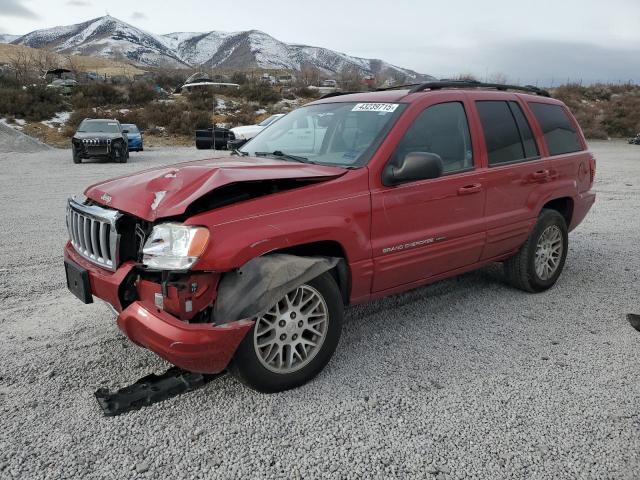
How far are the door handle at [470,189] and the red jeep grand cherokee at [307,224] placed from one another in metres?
0.01

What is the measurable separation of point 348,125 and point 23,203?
26.0 feet

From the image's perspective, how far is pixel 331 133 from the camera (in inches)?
157

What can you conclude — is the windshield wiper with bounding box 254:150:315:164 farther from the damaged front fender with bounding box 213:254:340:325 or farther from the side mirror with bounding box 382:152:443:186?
the damaged front fender with bounding box 213:254:340:325

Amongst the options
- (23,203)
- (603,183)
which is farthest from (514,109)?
(603,183)

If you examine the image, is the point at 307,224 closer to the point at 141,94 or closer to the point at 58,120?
the point at 58,120

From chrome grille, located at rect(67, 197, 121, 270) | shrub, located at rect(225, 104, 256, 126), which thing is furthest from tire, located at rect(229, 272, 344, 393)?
shrub, located at rect(225, 104, 256, 126)

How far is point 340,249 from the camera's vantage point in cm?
332

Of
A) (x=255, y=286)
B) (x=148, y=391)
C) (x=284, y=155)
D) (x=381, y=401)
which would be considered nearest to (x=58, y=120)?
(x=284, y=155)

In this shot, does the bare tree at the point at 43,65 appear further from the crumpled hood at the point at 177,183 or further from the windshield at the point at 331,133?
the crumpled hood at the point at 177,183

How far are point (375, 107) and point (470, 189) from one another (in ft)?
3.15

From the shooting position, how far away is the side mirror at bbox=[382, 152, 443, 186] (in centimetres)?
336

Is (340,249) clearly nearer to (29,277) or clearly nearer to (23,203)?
(29,277)

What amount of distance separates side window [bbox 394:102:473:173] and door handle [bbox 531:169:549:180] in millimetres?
856

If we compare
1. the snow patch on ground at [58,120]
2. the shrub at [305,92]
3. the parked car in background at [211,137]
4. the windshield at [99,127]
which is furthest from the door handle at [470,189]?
the shrub at [305,92]
